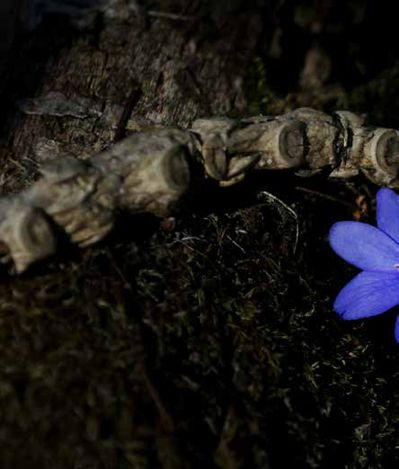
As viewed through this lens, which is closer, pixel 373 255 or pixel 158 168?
pixel 158 168

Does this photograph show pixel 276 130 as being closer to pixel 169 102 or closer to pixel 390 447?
pixel 169 102

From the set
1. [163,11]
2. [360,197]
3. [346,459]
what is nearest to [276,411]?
[346,459]

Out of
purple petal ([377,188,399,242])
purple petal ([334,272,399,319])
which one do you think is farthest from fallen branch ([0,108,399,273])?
purple petal ([334,272,399,319])

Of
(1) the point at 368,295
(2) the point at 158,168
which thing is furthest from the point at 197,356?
(1) the point at 368,295

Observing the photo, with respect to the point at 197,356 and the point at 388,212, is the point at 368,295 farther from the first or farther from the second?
the point at 197,356

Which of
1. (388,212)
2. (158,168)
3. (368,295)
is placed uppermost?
(158,168)

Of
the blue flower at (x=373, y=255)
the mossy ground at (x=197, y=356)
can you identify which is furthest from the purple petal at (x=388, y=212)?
the mossy ground at (x=197, y=356)

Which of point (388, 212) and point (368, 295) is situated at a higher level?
point (388, 212)
